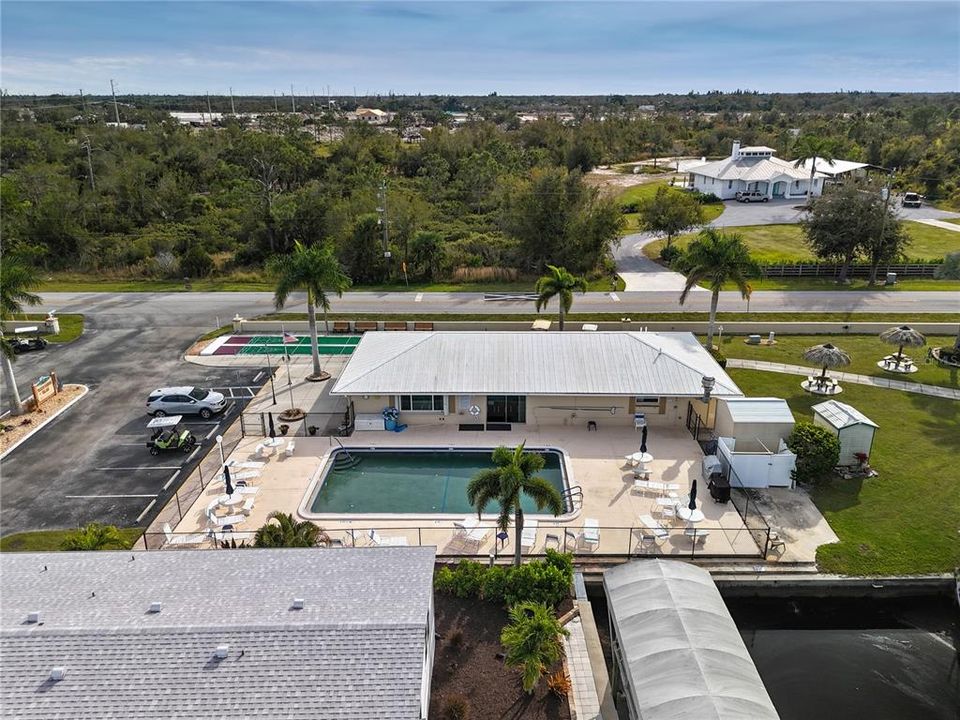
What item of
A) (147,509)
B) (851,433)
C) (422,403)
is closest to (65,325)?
(147,509)

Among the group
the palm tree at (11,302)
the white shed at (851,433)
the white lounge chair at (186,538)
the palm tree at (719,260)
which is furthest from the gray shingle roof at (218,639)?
the palm tree at (719,260)

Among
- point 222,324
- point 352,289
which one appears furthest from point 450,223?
point 222,324

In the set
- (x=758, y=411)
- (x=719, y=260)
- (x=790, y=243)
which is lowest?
(x=758, y=411)

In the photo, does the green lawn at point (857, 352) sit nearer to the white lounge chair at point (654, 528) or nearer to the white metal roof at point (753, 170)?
the white lounge chair at point (654, 528)

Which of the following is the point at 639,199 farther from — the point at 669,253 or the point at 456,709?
the point at 456,709

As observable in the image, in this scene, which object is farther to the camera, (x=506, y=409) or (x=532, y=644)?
(x=506, y=409)

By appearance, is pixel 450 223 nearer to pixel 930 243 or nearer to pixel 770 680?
pixel 930 243
